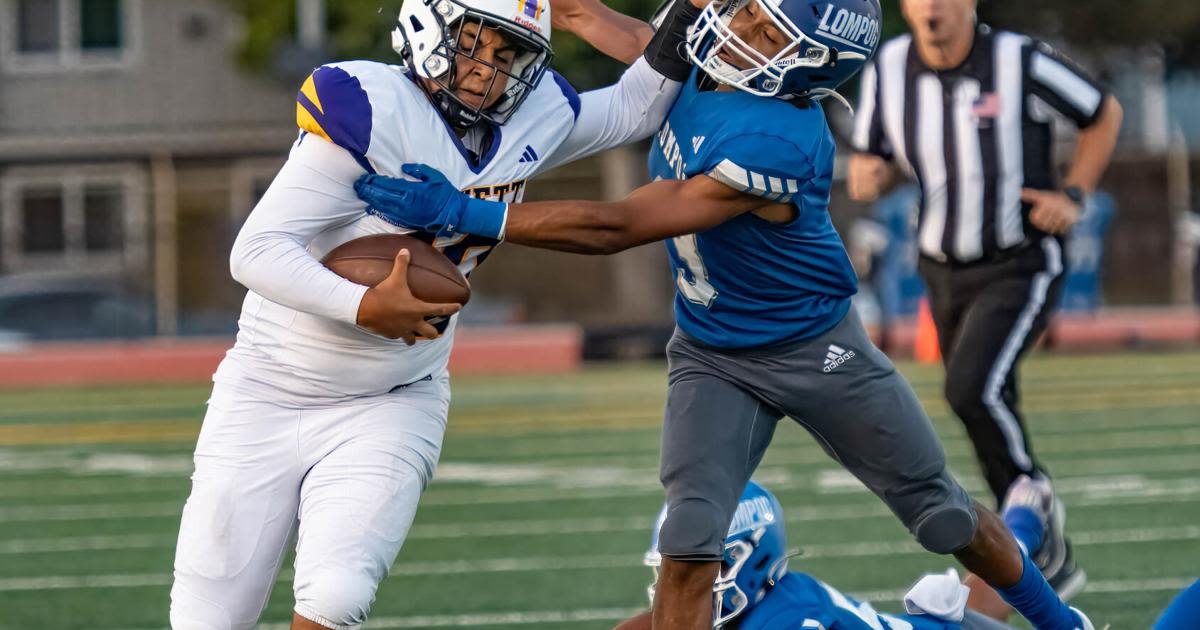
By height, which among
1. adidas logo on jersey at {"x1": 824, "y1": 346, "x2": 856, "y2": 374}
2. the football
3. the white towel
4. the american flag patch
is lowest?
the white towel

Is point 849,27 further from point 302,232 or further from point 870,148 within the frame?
point 870,148

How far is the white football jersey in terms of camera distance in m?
3.43

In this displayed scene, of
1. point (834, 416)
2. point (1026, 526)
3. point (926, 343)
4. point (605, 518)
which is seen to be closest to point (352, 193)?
point (834, 416)

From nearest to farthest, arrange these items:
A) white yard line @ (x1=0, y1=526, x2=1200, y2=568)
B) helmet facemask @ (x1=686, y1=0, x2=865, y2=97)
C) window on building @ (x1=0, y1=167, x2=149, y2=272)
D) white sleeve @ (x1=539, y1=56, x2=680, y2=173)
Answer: helmet facemask @ (x1=686, y1=0, x2=865, y2=97)
white sleeve @ (x1=539, y1=56, x2=680, y2=173)
white yard line @ (x1=0, y1=526, x2=1200, y2=568)
window on building @ (x1=0, y1=167, x2=149, y2=272)

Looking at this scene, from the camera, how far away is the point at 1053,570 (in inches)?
187

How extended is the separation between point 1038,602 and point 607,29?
6.00ft

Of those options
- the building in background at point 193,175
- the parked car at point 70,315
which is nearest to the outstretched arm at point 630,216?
the building in background at point 193,175

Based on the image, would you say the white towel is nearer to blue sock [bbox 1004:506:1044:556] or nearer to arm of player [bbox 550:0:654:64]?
blue sock [bbox 1004:506:1044:556]

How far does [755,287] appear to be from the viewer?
3846mm

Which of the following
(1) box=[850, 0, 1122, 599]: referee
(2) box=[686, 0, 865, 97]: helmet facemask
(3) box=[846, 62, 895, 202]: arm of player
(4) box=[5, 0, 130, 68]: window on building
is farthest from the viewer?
(4) box=[5, 0, 130, 68]: window on building

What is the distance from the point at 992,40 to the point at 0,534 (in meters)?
4.60

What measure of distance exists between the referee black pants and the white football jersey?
5.13 ft

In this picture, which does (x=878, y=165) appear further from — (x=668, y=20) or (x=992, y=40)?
(x=668, y=20)

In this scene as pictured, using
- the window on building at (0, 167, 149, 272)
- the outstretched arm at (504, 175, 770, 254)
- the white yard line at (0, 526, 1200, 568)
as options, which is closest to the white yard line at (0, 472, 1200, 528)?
the white yard line at (0, 526, 1200, 568)
